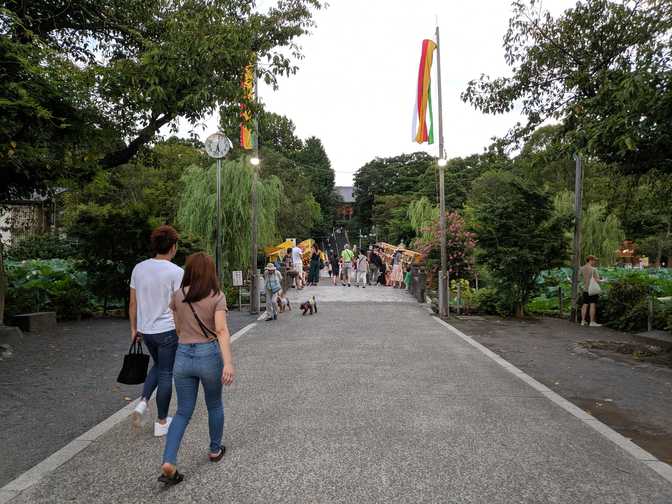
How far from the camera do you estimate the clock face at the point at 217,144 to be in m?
15.0

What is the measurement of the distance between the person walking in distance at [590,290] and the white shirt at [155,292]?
457 inches

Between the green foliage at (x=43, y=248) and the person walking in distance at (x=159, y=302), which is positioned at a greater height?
the green foliage at (x=43, y=248)

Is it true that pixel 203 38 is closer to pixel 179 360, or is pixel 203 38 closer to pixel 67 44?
pixel 67 44

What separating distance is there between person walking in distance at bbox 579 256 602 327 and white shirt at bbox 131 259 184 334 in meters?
11.6

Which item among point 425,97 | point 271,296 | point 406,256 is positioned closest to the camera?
point 271,296

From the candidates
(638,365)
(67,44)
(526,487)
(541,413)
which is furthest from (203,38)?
(638,365)

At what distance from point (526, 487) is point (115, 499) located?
260 cm

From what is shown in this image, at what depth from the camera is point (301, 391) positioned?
21.0 feet

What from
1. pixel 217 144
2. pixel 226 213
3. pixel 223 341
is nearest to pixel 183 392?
pixel 223 341

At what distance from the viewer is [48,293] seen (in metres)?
13.2

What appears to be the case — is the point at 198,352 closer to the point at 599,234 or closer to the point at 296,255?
the point at 296,255

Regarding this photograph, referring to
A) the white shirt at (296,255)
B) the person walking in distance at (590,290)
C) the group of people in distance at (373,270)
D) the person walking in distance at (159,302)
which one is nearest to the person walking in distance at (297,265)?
the white shirt at (296,255)

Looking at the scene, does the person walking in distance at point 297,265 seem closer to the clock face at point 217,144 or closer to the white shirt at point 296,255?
the white shirt at point 296,255

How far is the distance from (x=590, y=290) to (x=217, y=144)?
10.1 metres
